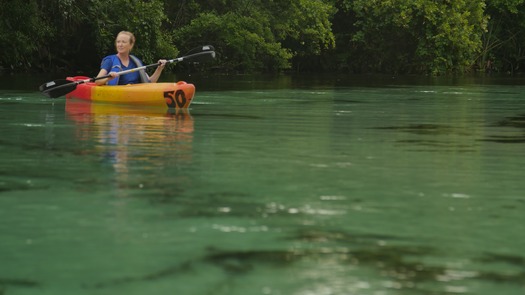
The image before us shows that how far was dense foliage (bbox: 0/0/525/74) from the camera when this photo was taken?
30.2 m

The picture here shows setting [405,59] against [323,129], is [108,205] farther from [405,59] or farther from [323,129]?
[405,59]

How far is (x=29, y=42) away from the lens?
28.3 meters

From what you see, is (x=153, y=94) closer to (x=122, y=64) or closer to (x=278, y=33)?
(x=122, y=64)

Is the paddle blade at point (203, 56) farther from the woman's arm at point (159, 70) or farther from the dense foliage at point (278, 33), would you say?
the dense foliage at point (278, 33)

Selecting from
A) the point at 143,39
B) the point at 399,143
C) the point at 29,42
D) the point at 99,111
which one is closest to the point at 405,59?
the point at 143,39

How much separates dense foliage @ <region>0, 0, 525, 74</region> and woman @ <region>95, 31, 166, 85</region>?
12810mm

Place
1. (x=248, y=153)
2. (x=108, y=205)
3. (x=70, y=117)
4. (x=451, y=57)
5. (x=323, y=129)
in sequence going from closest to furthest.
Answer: (x=108, y=205), (x=248, y=153), (x=323, y=129), (x=70, y=117), (x=451, y=57)

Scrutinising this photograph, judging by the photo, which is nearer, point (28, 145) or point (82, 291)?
point (82, 291)

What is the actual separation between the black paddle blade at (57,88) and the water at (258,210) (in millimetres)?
3493

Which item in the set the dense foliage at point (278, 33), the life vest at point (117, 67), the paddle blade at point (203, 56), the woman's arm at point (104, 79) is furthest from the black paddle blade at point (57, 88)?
the dense foliage at point (278, 33)

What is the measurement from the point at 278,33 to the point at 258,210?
3490cm

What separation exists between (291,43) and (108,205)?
3872cm

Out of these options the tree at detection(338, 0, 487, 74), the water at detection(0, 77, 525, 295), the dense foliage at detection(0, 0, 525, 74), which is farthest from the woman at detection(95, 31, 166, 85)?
the tree at detection(338, 0, 487, 74)

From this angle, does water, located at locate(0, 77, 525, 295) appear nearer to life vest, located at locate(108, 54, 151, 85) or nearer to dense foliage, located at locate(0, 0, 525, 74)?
life vest, located at locate(108, 54, 151, 85)
